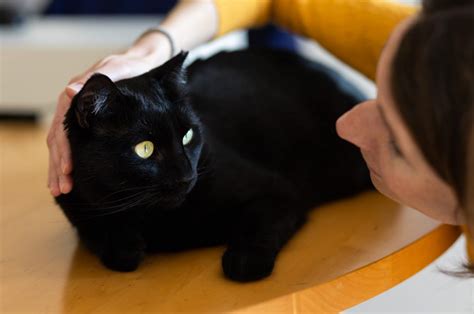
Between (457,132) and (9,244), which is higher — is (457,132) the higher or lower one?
the higher one

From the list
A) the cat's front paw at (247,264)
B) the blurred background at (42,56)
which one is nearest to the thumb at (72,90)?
the cat's front paw at (247,264)

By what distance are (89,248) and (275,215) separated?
0.32 m

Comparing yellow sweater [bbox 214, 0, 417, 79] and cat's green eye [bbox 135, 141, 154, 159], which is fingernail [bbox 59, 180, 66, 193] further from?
yellow sweater [bbox 214, 0, 417, 79]

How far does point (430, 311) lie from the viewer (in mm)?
1144

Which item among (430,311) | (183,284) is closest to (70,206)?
(183,284)

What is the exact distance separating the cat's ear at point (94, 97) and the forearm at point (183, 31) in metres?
0.26

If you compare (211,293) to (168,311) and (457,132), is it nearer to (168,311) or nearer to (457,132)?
(168,311)

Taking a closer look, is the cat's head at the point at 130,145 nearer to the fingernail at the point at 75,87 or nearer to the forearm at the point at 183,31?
the fingernail at the point at 75,87

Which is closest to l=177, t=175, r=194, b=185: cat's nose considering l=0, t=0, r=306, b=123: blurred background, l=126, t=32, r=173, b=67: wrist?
l=126, t=32, r=173, b=67: wrist

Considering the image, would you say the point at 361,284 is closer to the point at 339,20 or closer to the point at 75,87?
the point at 75,87

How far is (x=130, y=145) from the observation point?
960mm

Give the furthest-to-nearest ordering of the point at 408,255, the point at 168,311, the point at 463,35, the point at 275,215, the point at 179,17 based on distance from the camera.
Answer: the point at 179,17
the point at 275,215
the point at 408,255
the point at 168,311
the point at 463,35

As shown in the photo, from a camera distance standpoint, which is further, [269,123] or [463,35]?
[269,123]

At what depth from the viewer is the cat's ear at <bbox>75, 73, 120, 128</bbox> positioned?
2.98ft
